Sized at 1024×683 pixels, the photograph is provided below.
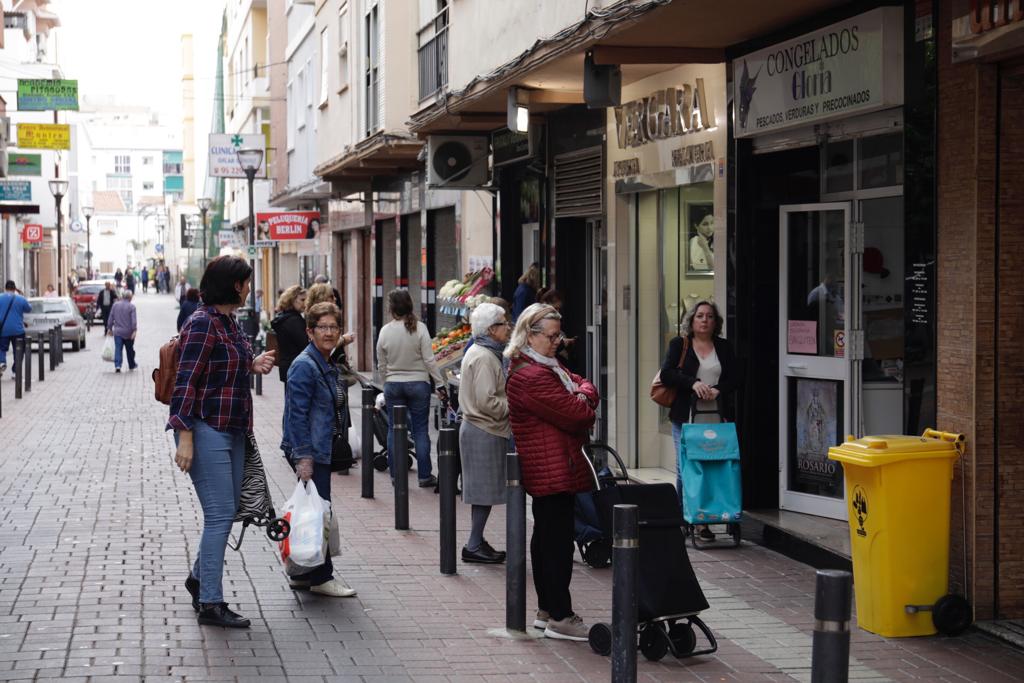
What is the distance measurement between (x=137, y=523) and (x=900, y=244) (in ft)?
19.8

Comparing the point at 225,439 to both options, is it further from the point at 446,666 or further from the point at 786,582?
the point at 786,582

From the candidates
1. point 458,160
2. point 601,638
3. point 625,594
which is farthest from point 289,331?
point 625,594

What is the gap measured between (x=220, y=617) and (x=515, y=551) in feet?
5.28

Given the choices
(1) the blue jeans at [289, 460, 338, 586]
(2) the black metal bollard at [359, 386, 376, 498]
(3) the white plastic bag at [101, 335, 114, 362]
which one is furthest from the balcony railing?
(1) the blue jeans at [289, 460, 338, 586]

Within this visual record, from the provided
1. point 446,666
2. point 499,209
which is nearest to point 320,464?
point 446,666

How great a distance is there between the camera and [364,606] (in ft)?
27.4

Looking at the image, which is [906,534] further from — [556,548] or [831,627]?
[831,627]

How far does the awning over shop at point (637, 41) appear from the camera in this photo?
9.46 meters

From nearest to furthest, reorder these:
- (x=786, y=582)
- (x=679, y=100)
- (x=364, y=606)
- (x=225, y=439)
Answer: (x=225, y=439) → (x=364, y=606) → (x=786, y=582) → (x=679, y=100)

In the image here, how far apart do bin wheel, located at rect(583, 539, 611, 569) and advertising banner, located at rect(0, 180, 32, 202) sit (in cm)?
2903

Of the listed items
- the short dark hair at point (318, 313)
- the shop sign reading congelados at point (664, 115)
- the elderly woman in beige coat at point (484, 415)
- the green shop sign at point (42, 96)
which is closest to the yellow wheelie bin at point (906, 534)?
the elderly woman in beige coat at point (484, 415)

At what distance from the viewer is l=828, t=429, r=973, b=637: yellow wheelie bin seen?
300 inches

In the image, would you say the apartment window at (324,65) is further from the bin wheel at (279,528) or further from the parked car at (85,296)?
the parked car at (85,296)

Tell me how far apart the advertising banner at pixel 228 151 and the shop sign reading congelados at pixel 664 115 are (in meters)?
27.9
